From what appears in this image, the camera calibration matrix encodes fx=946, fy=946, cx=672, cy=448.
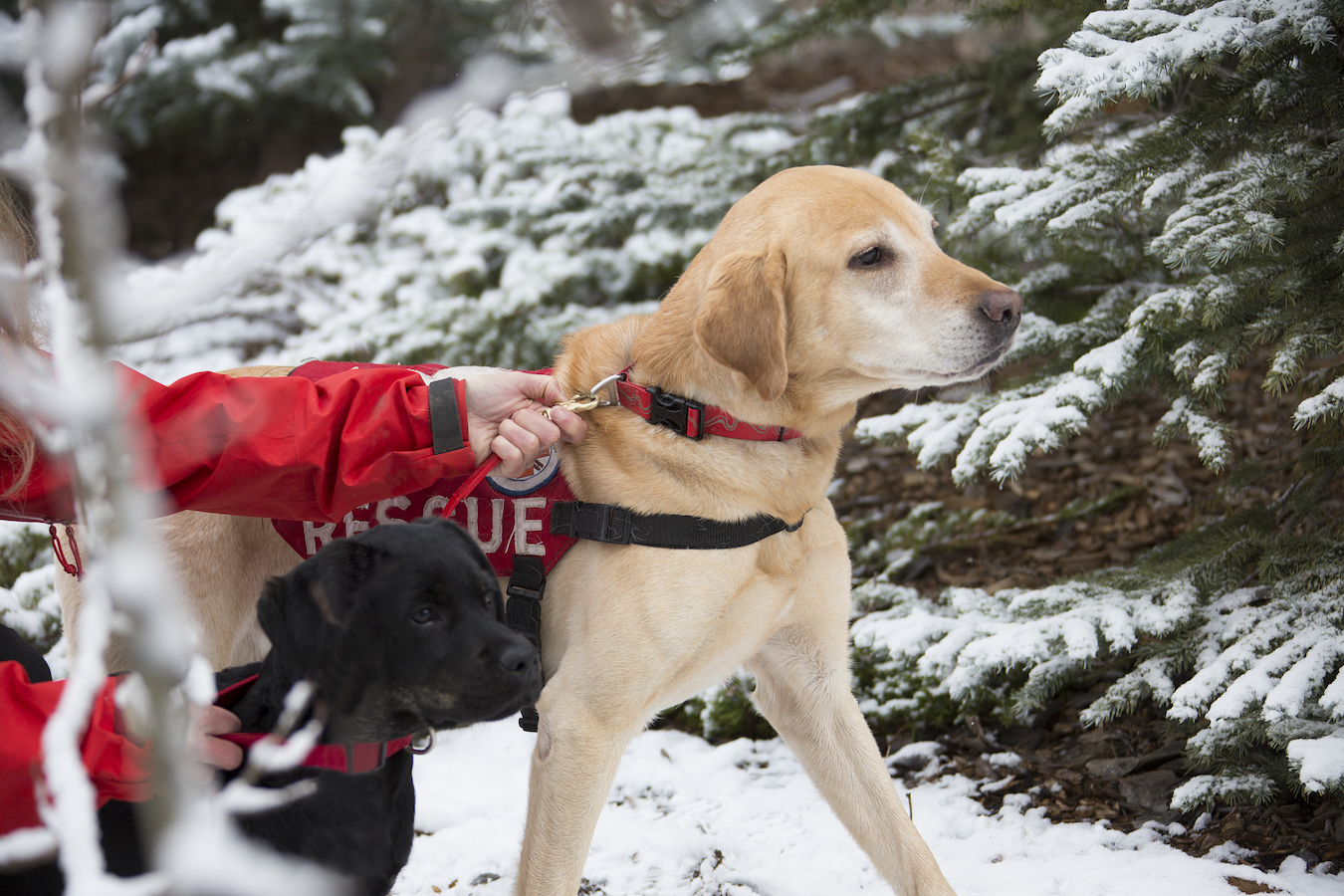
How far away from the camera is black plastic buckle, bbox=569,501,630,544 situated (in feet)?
7.62

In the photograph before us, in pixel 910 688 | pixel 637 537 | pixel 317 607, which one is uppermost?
pixel 317 607

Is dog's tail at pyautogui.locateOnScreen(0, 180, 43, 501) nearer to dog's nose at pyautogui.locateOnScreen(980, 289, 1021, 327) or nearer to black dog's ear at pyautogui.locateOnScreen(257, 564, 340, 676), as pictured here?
black dog's ear at pyautogui.locateOnScreen(257, 564, 340, 676)

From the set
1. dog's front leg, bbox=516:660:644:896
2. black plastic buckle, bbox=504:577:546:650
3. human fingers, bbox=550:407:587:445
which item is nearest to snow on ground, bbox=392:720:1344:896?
dog's front leg, bbox=516:660:644:896

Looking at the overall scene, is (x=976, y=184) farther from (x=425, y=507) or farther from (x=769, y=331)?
(x=425, y=507)

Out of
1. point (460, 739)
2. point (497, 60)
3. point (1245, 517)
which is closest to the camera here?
point (497, 60)

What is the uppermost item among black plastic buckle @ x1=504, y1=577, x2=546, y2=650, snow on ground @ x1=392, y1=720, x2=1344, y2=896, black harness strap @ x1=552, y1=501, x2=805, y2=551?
black harness strap @ x1=552, y1=501, x2=805, y2=551

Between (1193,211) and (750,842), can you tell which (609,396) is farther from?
(1193,211)

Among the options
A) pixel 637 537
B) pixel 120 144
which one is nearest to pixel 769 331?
pixel 637 537

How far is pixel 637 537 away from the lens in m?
2.32

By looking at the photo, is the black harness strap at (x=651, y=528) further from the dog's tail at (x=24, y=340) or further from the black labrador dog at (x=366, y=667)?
the dog's tail at (x=24, y=340)

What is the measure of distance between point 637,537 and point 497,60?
1.64m

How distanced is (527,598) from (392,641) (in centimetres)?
56

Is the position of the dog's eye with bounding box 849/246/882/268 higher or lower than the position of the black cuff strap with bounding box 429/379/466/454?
higher

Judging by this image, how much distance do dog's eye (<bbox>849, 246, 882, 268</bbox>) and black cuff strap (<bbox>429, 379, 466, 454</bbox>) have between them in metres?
1.05
